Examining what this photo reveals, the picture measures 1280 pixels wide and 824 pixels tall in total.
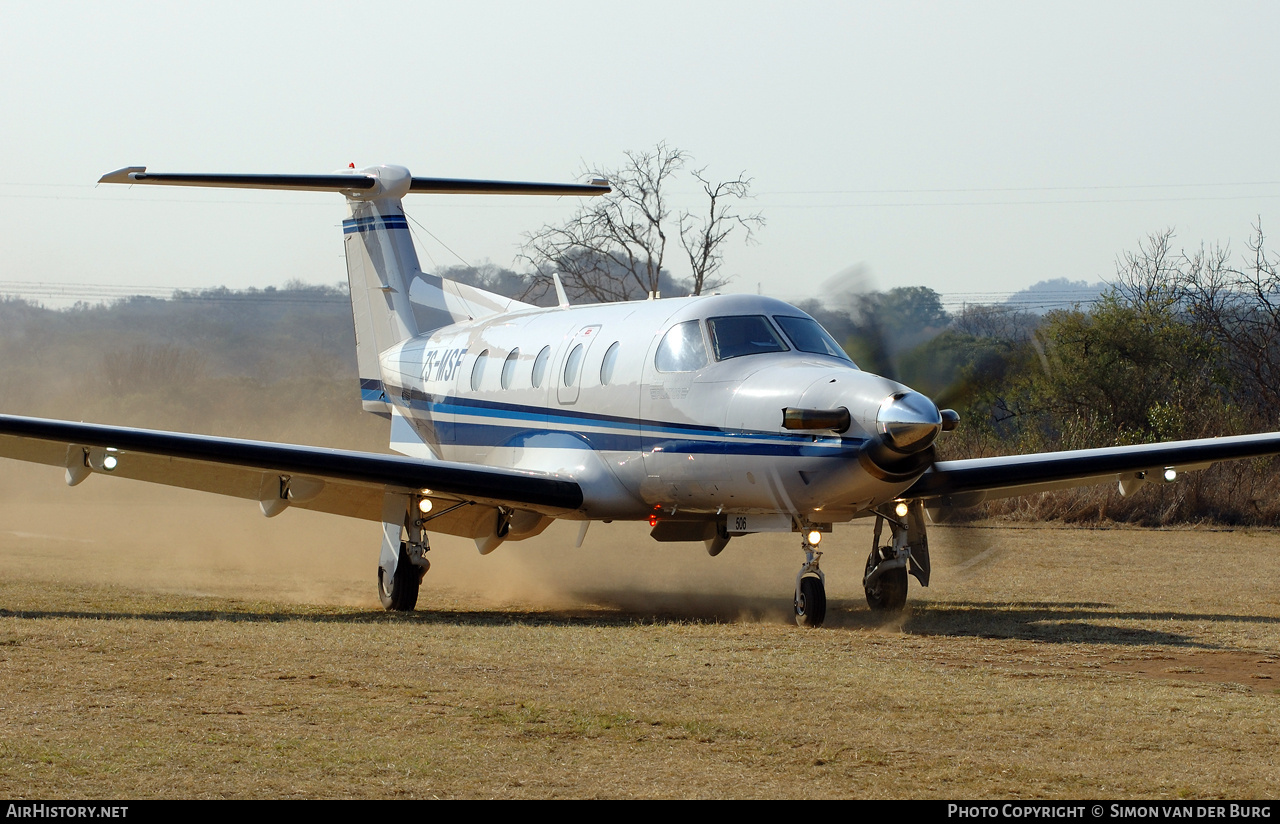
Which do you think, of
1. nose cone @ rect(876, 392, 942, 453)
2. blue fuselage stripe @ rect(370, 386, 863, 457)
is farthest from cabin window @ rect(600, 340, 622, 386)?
nose cone @ rect(876, 392, 942, 453)

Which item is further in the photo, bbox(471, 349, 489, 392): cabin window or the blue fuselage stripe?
bbox(471, 349, 489, 392): cabin window

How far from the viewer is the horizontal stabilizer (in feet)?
57.7

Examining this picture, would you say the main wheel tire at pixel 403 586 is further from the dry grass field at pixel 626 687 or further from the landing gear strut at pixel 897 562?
the landing gear strut at pixel 897 562

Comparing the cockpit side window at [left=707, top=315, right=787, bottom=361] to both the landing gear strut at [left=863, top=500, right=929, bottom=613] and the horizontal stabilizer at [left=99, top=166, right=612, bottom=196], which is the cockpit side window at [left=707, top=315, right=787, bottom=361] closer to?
the landing gear strut at [left=863, top=500, right=929, bottom=613]

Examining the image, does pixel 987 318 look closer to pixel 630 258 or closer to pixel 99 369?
pixel 630 258

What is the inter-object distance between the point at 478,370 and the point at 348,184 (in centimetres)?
450

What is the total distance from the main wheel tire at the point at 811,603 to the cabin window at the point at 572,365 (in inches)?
159

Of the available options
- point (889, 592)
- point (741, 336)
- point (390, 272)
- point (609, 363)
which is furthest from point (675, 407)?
point (390, 272)

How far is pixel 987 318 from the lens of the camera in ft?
150

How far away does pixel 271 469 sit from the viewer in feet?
44.0

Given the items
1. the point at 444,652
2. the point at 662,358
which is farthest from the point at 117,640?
the point at 662,358

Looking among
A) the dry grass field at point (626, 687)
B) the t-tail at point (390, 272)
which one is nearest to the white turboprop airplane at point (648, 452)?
the dry grass field at point (626, 687)

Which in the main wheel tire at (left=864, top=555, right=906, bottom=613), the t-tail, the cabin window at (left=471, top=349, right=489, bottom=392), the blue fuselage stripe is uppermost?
the t-tail

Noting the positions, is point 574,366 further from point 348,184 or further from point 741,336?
point 348,184
